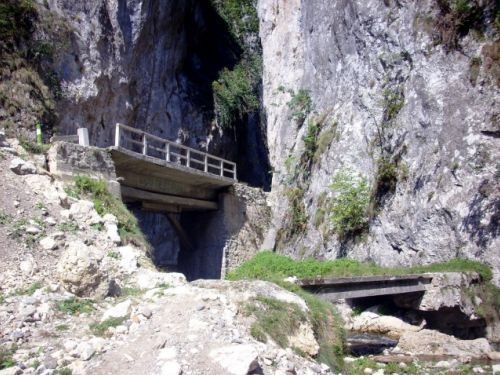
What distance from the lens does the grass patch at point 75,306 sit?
27.4ft

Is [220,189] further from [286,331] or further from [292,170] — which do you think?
[286,331]

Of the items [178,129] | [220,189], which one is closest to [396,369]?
[220,189]

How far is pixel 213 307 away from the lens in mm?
8023

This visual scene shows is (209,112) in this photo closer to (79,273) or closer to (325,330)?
(79,273)

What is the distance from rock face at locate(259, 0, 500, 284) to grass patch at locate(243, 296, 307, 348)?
9.53 metres

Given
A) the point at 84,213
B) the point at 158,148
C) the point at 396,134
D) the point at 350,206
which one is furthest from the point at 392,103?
the point at 84,213

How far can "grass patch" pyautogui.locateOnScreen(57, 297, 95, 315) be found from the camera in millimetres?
8352

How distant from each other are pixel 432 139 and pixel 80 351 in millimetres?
14735

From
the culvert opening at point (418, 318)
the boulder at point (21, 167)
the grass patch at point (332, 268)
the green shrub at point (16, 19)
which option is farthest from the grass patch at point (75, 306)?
the green shrub at point (16, 19)

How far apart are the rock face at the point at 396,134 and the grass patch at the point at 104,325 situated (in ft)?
39.5

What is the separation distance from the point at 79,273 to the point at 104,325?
5.94 feet

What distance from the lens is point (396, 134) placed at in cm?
1977

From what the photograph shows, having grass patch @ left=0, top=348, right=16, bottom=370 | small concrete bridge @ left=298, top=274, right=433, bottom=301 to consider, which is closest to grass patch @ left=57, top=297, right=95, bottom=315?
grass patch @ left=0, top=348, right=16, bottom=370

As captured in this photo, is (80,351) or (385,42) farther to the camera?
(385,42)
